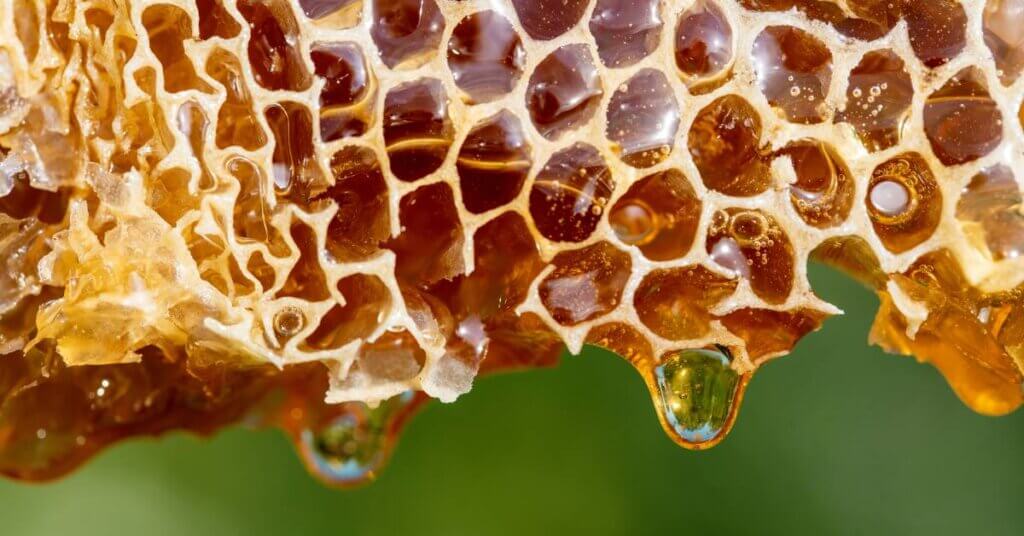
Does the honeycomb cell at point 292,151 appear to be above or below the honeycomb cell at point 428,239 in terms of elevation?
above

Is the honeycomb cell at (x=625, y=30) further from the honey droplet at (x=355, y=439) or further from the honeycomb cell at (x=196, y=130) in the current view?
the honey droplet at (x=355, y=439)

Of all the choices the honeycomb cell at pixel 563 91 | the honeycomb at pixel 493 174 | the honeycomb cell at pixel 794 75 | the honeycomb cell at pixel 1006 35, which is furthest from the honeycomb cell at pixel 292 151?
the honeycomb cell at pixel 1006 35

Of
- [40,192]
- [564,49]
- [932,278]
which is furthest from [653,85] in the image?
[40,192]

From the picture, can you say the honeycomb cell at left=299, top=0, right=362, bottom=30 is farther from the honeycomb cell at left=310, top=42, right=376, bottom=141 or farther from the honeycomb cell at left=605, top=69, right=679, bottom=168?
the honeycomb cell at left=605, top=69, right=679, bottom=168

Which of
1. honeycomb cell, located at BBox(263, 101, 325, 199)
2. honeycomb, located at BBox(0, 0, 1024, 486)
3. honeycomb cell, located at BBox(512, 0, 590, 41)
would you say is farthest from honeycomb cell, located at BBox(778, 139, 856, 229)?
honeycomb cell, located at BBox(263, 101, 325, 199)

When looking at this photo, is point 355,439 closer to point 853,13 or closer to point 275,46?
point 275,46

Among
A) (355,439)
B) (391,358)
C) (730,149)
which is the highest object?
(730,149)

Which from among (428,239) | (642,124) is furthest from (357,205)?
(642,124)

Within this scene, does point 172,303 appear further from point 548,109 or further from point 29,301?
point 548,109
